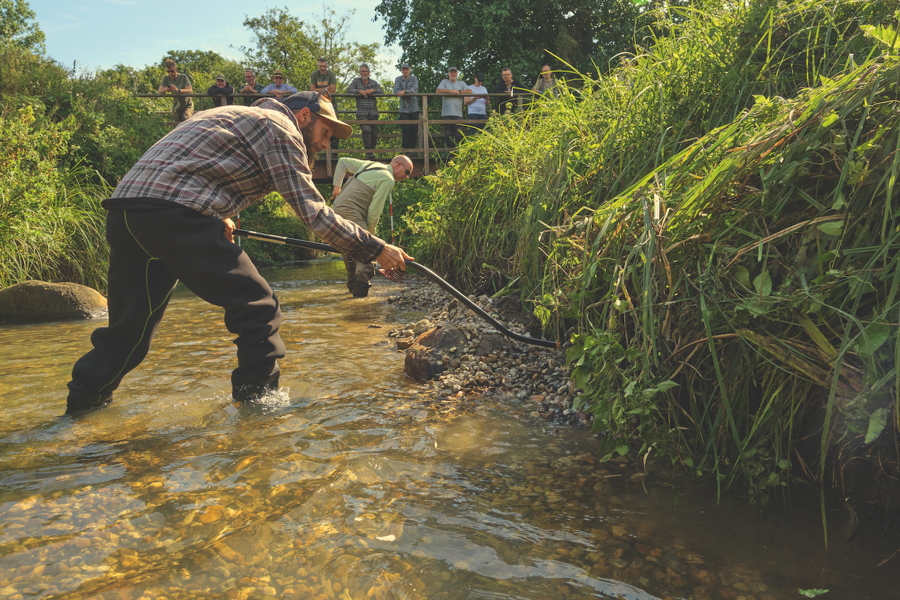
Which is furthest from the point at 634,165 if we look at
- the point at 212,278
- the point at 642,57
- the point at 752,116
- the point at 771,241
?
the point at 212,278

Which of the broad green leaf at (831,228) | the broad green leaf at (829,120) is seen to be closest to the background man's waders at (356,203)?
the broad green leaf at (829,120)

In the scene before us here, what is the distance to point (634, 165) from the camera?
397 centimetres

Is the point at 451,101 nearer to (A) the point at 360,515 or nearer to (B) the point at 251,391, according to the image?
(B) the point at 251,391

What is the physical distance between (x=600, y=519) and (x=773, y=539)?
63 centimetres

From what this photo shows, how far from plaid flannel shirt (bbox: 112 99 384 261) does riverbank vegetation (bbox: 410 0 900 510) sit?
1530mm

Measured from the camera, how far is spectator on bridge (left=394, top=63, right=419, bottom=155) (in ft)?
44.7

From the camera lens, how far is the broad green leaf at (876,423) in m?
1.95

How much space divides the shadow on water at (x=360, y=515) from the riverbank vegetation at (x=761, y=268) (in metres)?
0.28

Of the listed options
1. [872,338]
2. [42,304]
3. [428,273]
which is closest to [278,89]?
[42,304]

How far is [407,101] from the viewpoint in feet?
45.3

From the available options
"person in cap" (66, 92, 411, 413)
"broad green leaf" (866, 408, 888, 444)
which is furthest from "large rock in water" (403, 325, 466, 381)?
"broad green leaf" (866, 408, 888, 444)

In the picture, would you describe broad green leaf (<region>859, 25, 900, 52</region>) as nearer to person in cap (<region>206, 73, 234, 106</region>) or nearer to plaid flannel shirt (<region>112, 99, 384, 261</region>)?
plaid flannel shirt (<region>112, 99, 384, 261</region>)

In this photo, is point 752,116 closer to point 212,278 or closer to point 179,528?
point 212,278

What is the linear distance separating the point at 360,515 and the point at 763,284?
1856 millimetres
